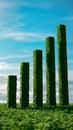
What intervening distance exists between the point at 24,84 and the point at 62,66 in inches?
162

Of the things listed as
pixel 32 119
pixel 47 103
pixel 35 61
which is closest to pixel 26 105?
pixel 47 103

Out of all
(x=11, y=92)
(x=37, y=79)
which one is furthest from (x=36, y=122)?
(x=11, y=92)

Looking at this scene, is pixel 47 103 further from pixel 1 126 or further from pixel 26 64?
Result: pixel 1 126

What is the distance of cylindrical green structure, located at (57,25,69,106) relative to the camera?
35.6 meters

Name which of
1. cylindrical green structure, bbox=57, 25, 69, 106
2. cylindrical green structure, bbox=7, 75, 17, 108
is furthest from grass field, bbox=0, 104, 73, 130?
cylindrical green structure, bbox=7, 75, 17, 108

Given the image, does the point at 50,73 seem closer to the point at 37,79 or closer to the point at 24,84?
the point at 37,79

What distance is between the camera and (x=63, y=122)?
2339 centimetres

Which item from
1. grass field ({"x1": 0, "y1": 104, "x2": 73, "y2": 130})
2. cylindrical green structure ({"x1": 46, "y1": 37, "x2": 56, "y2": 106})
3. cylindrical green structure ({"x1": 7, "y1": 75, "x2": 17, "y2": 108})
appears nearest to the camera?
grass field ({"x1": 0, "y1": 104, "x2": 73, "y2": 130})

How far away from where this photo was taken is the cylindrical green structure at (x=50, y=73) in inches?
1410

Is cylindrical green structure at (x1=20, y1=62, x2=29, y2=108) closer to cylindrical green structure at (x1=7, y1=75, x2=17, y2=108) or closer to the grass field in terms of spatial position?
cylindrical green structure at (x1=7, y1=75, x2=17, y2=108)

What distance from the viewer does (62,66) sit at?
36062mm

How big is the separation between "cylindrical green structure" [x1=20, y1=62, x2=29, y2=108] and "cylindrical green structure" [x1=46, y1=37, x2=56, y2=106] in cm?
201

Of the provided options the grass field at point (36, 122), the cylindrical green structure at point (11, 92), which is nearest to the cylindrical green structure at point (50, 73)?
the cylindrical green structure at point (11, 92)

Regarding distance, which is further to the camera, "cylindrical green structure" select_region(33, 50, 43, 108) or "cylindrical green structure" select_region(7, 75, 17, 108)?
"cylindrical green structure" select_region(7, 75, 17, 108)
